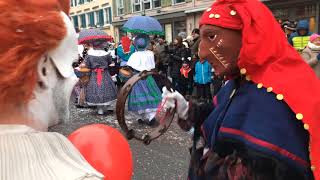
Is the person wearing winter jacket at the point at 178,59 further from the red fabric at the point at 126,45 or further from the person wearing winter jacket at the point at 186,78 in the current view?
the red fabric at the point at 126,45

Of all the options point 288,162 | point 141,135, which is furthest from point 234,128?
point 141,135

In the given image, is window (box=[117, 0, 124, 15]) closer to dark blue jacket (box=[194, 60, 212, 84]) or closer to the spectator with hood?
dark blue jacket (box=[194, 60, 212, 84])

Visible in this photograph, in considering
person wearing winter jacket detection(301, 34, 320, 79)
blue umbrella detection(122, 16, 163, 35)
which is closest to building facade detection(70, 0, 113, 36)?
blue umbrella detection(122, 16, 163, 35)

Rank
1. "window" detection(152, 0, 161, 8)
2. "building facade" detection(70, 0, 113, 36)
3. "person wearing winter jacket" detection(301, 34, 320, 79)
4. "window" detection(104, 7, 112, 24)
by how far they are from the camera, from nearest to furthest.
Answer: "person wearing winter jacket" detection(301, 34, 320, 79)
"window" detection(152, 0, 161, 8)
"window" detection(104, 7, 112, 24)
"building facade" detection(70, 0, 113, 36)

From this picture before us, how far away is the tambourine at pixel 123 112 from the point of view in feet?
5.94

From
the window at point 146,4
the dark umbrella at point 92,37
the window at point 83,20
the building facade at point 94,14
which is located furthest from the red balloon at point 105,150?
the window at point 83,20

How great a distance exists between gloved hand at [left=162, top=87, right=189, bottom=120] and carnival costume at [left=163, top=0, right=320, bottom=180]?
1.26 ft

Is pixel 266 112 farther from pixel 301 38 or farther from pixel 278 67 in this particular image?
pixel 301 38

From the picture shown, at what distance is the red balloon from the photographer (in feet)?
3.47

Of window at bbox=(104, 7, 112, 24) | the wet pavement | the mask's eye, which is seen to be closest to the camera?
the mask's eye

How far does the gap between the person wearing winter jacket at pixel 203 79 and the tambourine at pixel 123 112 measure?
481cm

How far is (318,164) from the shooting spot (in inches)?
62.4

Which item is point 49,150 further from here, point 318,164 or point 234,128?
point 318,164

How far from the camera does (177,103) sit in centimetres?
209
